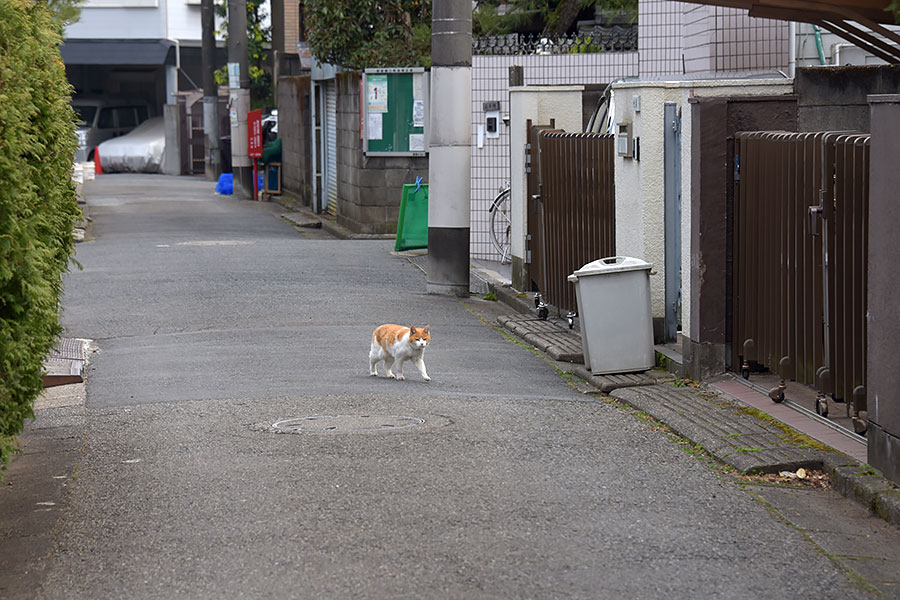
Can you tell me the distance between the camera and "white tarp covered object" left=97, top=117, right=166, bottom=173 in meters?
45.6

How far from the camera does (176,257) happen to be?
765 inches

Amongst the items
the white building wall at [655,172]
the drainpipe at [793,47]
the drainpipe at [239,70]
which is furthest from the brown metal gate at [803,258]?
the drainpipe at [239,70]

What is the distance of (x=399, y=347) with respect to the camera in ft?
32.7

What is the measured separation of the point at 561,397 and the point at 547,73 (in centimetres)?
908

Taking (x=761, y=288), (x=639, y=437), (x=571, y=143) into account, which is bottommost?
(x=639, y=437)

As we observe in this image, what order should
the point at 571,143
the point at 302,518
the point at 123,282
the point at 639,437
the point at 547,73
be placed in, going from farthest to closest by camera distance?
the point at 547,73 < the point at 123,282 < the point at 571,143 < the point at 639,437 < the point at 302,518

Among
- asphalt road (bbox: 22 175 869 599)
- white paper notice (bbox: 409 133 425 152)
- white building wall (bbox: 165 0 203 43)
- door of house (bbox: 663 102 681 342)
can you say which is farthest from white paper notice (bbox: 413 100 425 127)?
white building wall (bbox: 165 0 203 43)

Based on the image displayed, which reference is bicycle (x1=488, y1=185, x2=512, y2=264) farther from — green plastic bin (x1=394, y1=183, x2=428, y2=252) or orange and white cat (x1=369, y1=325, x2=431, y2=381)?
orange and white cat (x1=369, y1=325, x2=431, y2=381)

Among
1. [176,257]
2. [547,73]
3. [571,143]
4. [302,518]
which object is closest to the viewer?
[302,518]

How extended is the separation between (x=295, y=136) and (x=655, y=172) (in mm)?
21269

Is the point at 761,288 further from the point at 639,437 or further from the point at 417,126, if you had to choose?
the point at 417,126

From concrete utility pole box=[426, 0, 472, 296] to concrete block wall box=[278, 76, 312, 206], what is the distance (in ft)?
45.8

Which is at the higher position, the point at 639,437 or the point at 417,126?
the point at 417,126

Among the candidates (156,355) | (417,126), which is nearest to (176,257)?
(417,126)
